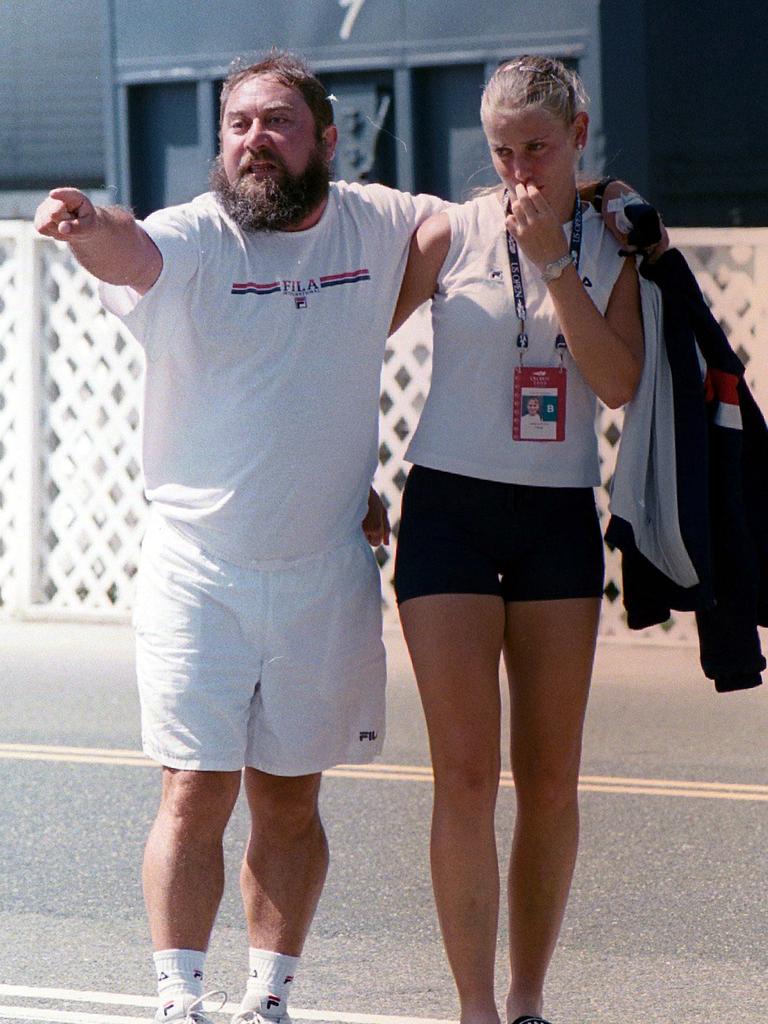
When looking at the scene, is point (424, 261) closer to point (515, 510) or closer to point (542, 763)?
point (515, 510)

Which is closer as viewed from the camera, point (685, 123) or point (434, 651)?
point (434, 651)

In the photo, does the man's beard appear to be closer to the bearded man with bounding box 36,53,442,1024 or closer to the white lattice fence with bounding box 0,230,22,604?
the bearded man with bounding box 36,53,442,1024

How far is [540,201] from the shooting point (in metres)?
3.50

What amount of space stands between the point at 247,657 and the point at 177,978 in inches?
26.5

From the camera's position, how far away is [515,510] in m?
3.61

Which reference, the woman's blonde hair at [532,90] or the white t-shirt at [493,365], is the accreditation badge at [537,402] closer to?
the white t-shirt at [493,365]

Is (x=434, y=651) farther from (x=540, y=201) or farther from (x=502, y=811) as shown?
(x=502, y=811)

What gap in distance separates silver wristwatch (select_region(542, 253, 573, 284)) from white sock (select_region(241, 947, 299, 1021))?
5.22 feet

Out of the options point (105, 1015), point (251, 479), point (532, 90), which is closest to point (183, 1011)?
point (105, 1015)

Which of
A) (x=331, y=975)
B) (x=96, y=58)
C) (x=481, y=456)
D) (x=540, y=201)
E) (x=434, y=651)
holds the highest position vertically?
(x=96, y=58)

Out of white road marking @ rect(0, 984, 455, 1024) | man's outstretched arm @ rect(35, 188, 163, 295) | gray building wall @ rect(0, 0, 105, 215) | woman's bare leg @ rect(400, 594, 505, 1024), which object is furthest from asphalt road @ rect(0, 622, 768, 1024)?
gray building wall @ rect(0, 0, 105, 215)

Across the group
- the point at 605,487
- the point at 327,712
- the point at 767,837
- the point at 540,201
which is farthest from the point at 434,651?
the point at 605,487

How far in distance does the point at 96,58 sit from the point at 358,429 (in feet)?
32.3

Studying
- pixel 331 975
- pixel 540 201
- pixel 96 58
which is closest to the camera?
pixel 540 201
